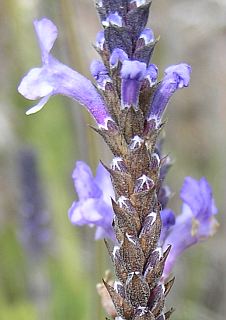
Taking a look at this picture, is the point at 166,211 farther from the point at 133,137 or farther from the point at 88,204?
the point at 133,137

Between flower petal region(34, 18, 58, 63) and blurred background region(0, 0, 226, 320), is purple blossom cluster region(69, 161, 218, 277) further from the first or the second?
blurred background region(0, 0, 226, 320)

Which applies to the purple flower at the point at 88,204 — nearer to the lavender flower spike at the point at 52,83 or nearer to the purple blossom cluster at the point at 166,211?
the purple blossom cluster at the point at 166,211

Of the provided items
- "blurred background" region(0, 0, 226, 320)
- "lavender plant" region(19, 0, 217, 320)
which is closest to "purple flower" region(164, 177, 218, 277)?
"lavender plant" region(19, 0, 217, 320)

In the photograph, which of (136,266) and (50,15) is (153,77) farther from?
(50,15)

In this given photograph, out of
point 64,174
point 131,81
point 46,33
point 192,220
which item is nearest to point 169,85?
point 131,81

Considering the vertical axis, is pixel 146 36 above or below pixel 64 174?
below
